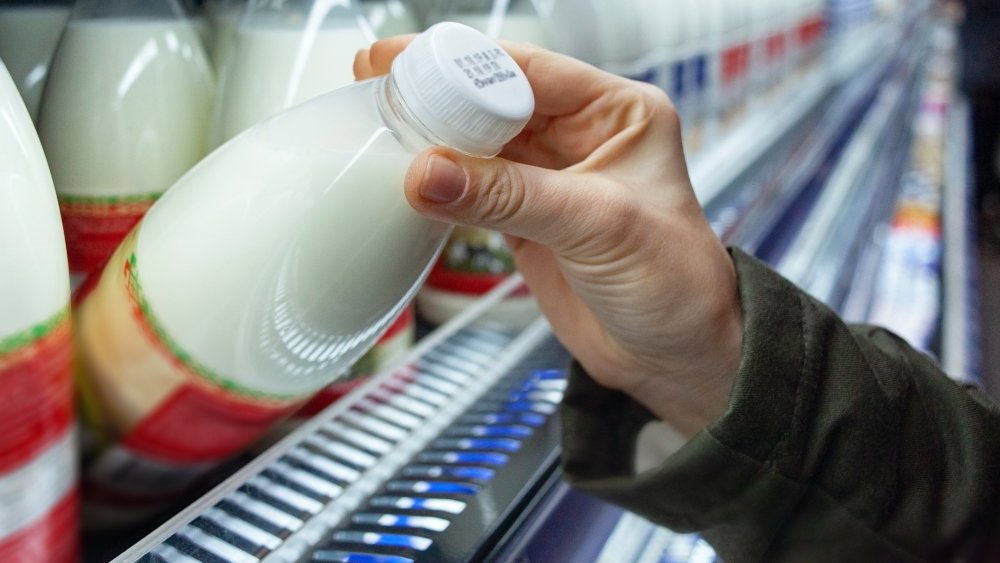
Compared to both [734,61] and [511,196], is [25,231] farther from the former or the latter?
[734,61]

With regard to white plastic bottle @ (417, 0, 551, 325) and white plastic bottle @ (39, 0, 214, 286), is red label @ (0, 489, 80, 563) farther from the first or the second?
white plastic bottle @ (417, 0, 551, 325)

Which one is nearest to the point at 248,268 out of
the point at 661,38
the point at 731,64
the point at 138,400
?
the point at 138,400

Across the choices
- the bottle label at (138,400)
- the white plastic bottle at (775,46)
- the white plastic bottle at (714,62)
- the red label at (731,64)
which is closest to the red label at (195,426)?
the bottle label at (138,400)

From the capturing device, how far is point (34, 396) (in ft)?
1.43

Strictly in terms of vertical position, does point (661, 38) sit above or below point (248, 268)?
below

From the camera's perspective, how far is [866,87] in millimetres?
2816

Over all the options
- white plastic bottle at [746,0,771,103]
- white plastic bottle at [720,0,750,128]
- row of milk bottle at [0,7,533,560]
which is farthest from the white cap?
white plastic bottle at [746,0,771,103]

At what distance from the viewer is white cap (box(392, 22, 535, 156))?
43cm

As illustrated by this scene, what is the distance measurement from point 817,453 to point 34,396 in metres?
0.48

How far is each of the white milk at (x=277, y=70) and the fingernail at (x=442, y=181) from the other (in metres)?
0.24

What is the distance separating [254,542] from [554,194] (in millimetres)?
282

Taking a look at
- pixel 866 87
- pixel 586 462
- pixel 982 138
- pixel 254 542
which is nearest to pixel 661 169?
pixel 586 462

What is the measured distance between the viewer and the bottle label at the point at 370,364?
716 mm

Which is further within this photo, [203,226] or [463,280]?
[463,280]
